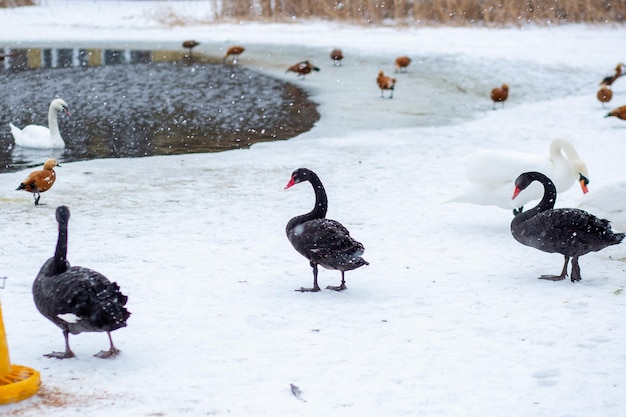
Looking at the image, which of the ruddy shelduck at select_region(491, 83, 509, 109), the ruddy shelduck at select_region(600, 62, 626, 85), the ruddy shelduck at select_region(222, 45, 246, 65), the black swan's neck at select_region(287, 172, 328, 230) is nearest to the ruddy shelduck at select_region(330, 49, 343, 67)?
the ruddy shelduck at select_region(222, 45, 246, 65)

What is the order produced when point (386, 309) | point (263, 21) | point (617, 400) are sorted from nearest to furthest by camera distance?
point (617, 400), point (386, 309), point (263, 21)

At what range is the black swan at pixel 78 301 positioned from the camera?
200 inches

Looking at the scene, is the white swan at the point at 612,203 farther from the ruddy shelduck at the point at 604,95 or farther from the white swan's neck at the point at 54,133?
the ruddy shelduck at the point at 604,95

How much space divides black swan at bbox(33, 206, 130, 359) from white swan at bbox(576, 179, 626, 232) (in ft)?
14.3

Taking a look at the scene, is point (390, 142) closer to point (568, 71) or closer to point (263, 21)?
point (568, 71)

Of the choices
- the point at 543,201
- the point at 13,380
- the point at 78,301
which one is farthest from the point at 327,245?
the point at 13,380

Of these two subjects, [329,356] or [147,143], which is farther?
[147,143]

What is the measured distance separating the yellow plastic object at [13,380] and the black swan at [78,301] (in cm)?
41

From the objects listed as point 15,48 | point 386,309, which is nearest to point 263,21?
point 15,48

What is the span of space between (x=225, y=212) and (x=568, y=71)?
15.1 metres

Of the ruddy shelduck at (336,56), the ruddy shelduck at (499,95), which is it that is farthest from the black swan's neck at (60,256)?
the ruddy shelduck at (336,56)

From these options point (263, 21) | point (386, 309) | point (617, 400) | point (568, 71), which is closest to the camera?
point (617, 400)

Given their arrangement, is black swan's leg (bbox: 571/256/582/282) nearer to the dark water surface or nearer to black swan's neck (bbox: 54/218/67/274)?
black swan's neck (bbox: 54/218/67/274)

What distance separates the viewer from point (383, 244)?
8.31 metres
